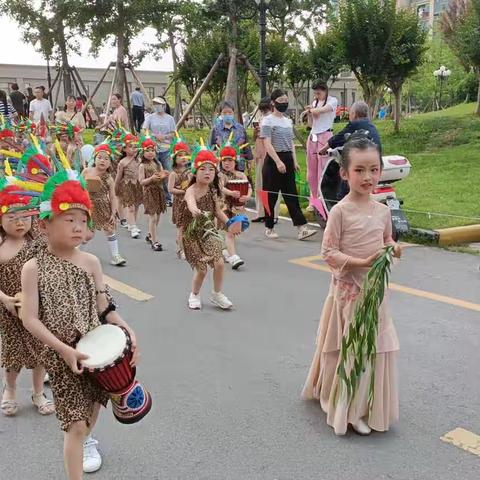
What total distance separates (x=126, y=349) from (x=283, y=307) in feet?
10.7

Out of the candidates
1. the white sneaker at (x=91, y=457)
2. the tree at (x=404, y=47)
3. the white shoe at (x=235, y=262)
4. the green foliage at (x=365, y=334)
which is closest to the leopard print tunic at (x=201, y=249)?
the white shoe at (x=235, y=262)

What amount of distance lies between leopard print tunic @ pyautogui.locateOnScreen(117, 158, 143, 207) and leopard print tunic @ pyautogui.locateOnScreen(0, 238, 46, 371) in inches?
207

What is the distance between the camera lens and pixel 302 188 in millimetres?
11086

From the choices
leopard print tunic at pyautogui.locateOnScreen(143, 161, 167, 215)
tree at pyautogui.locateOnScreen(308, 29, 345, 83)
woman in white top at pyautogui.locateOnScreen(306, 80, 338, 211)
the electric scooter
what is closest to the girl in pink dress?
the electric scooter

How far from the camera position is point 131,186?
8984 mm

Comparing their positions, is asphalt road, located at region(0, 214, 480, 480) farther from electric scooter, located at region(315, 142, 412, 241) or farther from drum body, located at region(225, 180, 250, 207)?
electric scooter, located at region(315, 142, 412, 241)

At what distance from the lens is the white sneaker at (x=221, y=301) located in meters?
5.82

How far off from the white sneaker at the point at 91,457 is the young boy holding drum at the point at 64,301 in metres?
0.41

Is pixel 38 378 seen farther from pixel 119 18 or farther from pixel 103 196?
pixel 119 18

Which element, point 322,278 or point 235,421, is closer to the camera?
point 235,421

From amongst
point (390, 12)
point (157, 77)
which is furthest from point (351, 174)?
point (157, 77)

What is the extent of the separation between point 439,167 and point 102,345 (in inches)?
465

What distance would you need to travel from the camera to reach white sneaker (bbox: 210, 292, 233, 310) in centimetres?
582

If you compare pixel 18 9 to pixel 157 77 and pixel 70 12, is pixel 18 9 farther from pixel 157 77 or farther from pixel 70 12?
pixel 157 77
